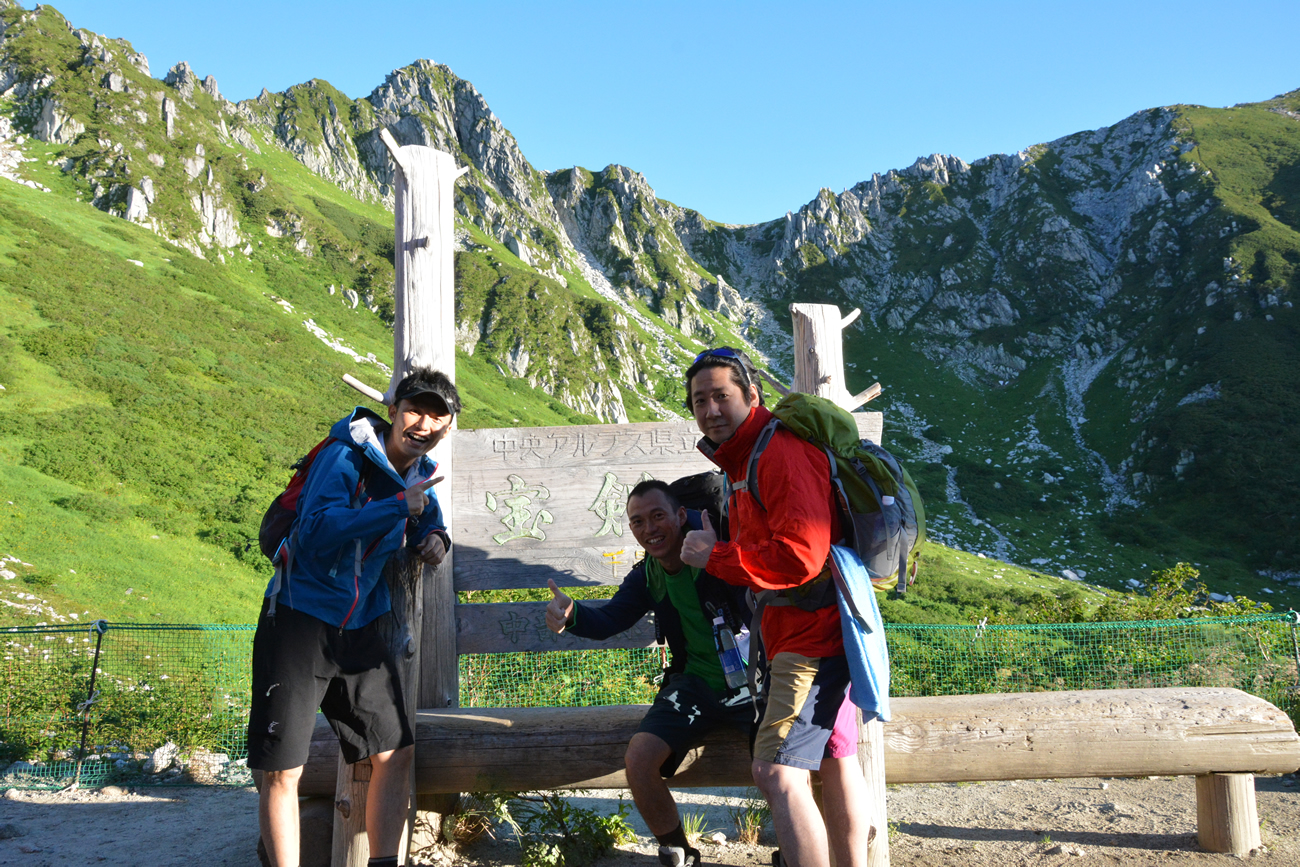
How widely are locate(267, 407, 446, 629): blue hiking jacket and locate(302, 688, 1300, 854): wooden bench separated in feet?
3.31

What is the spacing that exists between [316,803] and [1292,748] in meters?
4.78

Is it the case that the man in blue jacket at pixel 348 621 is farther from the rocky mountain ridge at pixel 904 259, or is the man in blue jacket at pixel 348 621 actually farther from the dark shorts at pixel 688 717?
the rocky mountain ridge at pixel 904 259

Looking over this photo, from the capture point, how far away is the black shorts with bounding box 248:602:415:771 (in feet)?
8.04

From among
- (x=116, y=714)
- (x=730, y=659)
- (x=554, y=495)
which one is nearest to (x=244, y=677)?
(x=116, y=714)

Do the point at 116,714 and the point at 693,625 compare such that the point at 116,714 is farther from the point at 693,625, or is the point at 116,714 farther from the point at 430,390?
the point at 693,625

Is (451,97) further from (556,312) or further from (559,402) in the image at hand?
(559,402)

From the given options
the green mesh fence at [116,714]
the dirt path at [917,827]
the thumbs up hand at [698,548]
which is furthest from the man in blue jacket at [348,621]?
the green mesh fence at [116,714]

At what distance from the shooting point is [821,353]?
13.3ft

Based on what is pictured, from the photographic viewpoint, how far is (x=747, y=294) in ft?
278

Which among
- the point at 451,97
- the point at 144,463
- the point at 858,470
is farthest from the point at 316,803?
the point at 451,97

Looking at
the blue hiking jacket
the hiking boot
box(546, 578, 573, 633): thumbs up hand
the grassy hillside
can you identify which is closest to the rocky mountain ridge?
the grassy hillside

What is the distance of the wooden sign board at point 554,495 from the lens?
157 inches

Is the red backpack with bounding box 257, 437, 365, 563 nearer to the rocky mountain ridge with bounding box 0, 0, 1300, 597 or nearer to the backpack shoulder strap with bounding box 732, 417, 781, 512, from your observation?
the backpack shoulder strap with bounding box 732, 417, 781, 512

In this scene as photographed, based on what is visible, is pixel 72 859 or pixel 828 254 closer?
pixel 72 859
